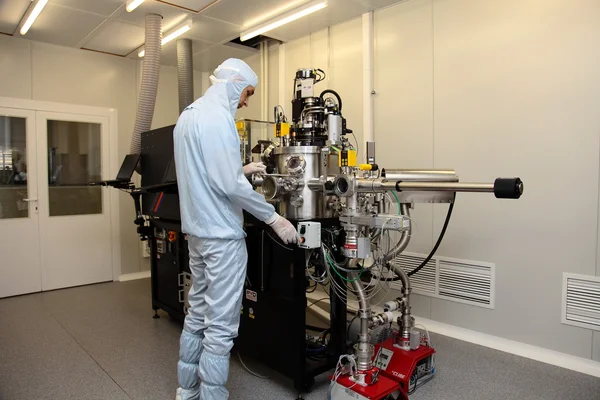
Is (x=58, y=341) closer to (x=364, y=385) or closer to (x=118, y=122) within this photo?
(x=364, y=385)

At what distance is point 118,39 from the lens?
13.9 feet

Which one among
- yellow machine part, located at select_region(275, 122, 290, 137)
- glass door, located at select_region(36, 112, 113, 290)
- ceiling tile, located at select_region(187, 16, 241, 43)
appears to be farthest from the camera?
glass door, located at select_region(36, 112, 113, 290)

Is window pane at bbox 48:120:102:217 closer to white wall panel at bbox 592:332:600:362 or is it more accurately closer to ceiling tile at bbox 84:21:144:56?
ceiling tile at bbox 84:21:144:56

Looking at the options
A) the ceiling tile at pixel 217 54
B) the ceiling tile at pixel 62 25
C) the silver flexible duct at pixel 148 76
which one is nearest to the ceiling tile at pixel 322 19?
the ceiling tile at pixel 217 54

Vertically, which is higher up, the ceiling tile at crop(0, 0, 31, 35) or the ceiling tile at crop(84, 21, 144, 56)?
the ceiling tile at crop(84, 21, 144, 56)

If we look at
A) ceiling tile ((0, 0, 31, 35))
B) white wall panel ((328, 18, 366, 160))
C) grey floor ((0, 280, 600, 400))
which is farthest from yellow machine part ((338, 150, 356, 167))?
ceiling tile ((0, 0, 31, 35))

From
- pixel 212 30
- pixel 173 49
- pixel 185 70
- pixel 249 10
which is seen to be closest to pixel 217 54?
pixel 173 49

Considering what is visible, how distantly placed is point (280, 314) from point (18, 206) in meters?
3.47

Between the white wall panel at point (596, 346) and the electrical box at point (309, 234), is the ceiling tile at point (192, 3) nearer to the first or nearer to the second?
the electrical box at point (309, 234)

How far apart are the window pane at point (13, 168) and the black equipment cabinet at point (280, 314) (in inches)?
123

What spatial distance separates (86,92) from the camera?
15.0 ft

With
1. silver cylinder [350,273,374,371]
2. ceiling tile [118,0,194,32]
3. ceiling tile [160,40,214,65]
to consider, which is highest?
ceiling tile [160,40,214,65]

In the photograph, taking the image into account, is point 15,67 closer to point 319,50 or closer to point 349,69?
point 319,50

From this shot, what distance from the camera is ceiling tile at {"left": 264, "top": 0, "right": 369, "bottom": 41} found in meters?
3.42
